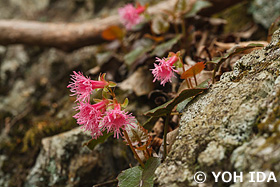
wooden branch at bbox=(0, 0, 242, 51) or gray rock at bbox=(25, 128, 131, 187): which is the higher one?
wooden branch at bbox=(0, 0, 242, 51)

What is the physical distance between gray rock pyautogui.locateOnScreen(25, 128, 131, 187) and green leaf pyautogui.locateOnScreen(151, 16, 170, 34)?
2.90ft

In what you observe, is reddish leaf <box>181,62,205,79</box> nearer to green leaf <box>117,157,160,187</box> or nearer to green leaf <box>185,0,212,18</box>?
green leaf <box>117,157,160,187</box>

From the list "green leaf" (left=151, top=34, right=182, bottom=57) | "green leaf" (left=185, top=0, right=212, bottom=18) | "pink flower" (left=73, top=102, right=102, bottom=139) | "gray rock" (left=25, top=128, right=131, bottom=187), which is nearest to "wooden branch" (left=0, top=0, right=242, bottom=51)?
"green leaf" (left=185, top=0, right=212, bottom=18)

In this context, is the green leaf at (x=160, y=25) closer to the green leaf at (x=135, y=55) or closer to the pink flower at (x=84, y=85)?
the green leaf at (x=135, y=55)

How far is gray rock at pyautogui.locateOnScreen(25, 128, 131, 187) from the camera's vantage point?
139cm

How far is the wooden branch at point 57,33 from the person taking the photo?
2.31 meters

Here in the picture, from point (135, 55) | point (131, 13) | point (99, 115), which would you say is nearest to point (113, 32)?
point (131, 13)

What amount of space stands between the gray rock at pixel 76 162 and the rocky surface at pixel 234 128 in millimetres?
591

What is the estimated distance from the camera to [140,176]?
0.96 m

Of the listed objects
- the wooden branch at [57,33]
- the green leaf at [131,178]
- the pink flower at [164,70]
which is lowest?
the green leaf at [131,178]

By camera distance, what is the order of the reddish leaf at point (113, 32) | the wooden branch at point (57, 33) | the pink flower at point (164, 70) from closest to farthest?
the pink flower at point (164, 70), the reddish leaf at point (113, 32), the wooden branch at point (57, 33)

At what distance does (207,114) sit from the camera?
886 mm

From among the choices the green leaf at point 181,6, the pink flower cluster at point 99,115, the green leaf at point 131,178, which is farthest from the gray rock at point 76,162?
the green leaf at point 181,6

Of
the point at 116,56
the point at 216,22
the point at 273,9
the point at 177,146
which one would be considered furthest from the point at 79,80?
the point at 273,9
